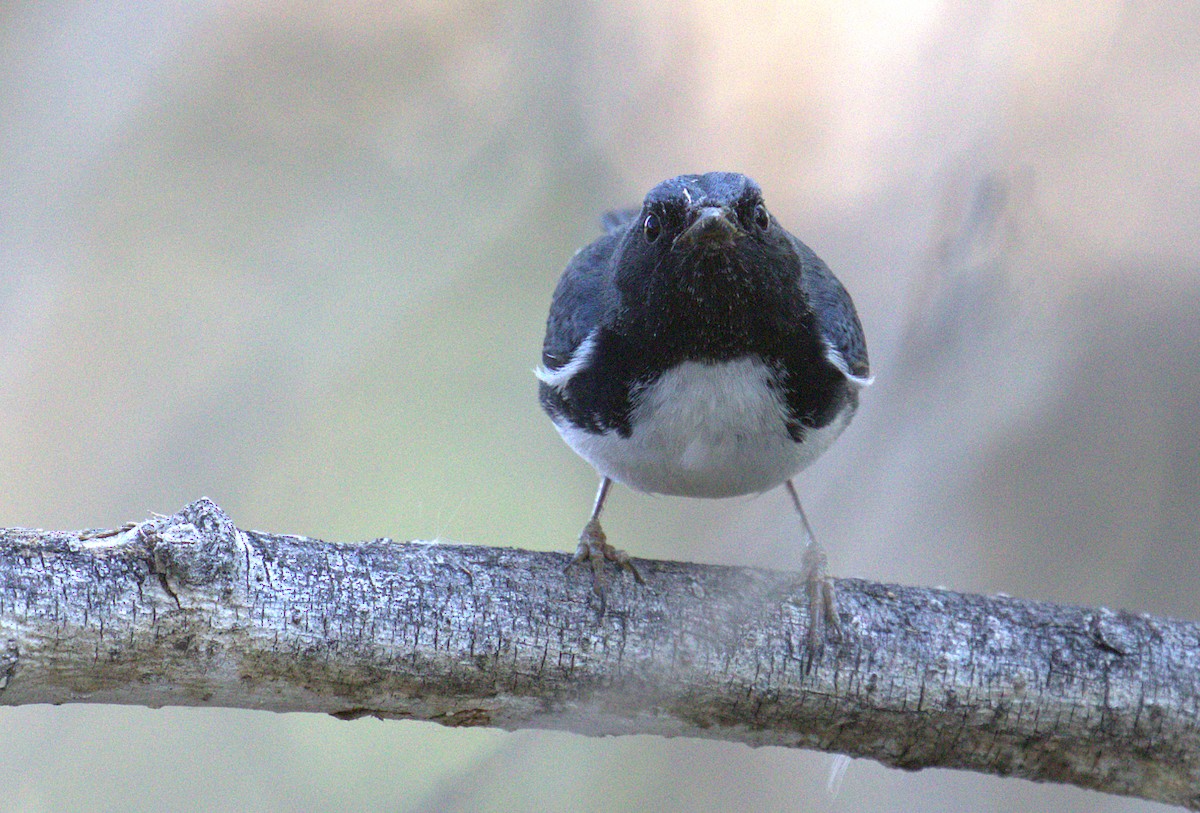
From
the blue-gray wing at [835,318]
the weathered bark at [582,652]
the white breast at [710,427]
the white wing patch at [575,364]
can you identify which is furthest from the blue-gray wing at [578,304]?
the weathered bark at [582,652]

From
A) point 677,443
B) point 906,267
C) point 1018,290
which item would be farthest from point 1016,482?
point 1018,290

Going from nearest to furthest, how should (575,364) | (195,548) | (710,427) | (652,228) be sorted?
(195,548)
(710,427)
(652,228)
(575,364)

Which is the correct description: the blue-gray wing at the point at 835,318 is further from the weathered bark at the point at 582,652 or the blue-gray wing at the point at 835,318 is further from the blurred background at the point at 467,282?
the weathered bark at the point at 582,652

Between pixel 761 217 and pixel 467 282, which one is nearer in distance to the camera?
pixel 761 217

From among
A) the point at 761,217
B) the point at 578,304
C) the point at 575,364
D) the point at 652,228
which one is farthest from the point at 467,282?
the point at 761,217

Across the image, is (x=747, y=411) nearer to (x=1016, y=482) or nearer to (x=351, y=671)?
(x=351, y=671)

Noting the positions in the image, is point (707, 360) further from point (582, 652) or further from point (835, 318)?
point (582, 652)
